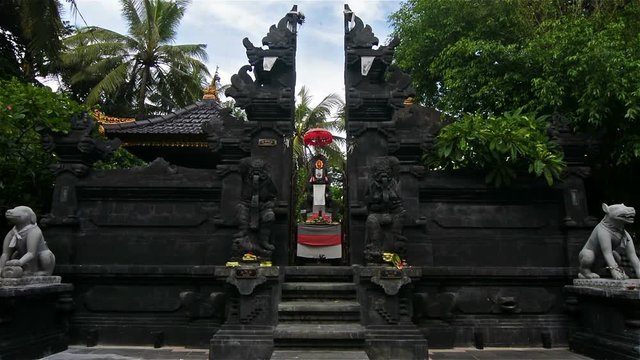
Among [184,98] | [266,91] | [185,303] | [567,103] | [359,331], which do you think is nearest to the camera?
[359,331]

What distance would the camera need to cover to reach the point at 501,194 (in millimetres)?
8508

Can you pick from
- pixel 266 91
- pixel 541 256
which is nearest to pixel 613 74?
pixel 541 256

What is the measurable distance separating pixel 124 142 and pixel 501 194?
964cm

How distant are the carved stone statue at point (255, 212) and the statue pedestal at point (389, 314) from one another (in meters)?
1.74

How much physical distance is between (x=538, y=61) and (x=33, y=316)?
1094 cm

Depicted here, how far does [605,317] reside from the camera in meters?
6.84

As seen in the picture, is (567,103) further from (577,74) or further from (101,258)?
(101,258)

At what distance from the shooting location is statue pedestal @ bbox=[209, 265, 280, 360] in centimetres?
653

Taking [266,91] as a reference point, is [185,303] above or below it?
below

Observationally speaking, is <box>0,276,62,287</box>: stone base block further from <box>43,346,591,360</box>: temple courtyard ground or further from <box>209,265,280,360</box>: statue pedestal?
<box>209,265,280,360</box>: statue pedestal

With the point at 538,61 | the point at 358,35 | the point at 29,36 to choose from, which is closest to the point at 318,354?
the point at 358,35

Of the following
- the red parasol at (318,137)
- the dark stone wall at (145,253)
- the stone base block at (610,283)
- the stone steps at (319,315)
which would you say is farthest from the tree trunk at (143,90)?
the stone base block at (610,283)

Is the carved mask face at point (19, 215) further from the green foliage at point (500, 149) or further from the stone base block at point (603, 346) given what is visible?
the stone base block at point (603, 346)

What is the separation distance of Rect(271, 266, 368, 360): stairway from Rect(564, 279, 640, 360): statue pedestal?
11.8ft
